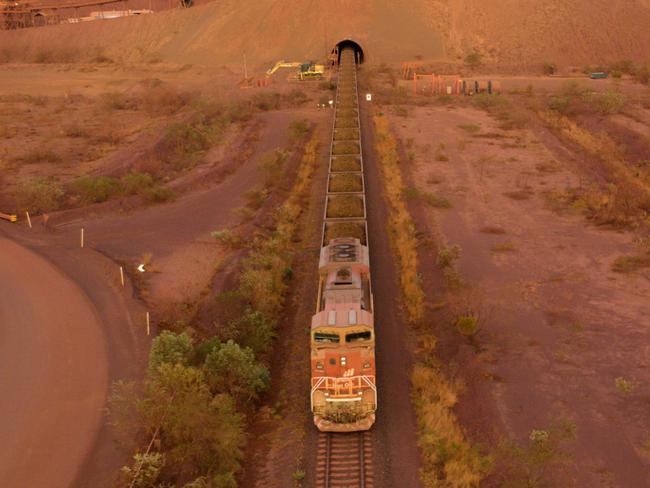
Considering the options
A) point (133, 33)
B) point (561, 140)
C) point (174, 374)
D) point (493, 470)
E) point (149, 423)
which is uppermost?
point (133, 33)

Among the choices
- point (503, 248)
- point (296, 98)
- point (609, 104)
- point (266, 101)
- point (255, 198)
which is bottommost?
point (503, 248)

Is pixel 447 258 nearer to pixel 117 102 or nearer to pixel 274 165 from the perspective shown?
pixel 274 165

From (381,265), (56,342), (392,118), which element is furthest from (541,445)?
(392,118)

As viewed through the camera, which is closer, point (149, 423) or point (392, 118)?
point (149, 423)

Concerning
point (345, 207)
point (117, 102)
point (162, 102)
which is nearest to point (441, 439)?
point (345, 207)

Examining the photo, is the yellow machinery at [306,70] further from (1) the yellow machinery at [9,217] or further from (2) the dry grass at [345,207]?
(1) the yellow machinery at [9,217]

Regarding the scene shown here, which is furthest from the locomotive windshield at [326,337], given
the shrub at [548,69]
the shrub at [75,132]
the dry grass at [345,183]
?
the shrub at [548,69]

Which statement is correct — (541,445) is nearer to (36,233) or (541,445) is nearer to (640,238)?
(640,238)
